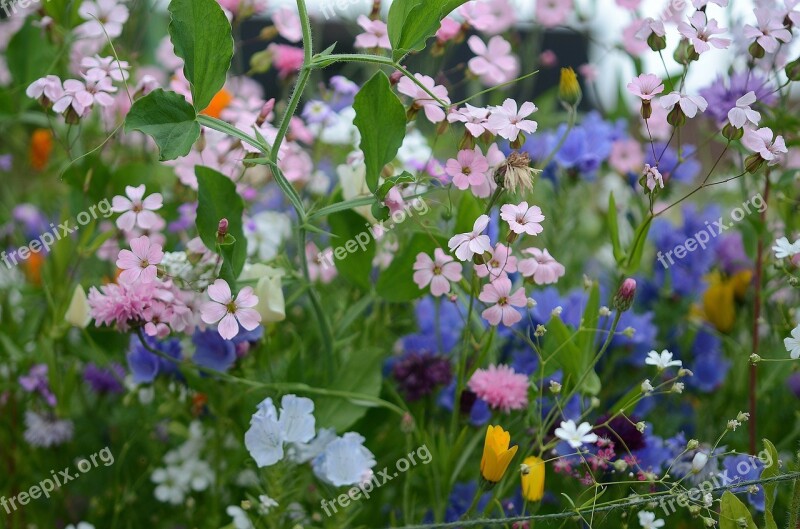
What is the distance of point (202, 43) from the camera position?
51 cm

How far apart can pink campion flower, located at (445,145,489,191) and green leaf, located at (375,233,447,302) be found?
0.09 metres

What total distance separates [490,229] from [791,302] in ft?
1.04

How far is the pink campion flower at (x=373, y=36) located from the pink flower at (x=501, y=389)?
0.79ft

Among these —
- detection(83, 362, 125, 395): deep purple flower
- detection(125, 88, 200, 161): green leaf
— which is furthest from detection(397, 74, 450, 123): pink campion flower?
detection(83, 362, 125, 395): deep purple flower

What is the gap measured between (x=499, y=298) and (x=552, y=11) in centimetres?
51

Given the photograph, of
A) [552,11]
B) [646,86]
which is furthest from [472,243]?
[552,11]

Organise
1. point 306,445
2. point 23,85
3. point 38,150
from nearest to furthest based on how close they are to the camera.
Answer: point 306,445, point 23,85, point 38,150

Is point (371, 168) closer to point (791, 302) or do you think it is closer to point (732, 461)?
point (732, 461)

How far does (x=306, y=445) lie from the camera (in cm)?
59

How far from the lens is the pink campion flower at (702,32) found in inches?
20.6

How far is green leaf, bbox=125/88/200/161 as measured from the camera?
1.55 feet

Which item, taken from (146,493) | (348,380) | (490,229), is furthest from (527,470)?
(146,493)

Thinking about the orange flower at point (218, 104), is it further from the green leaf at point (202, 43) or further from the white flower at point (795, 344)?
the white flower at point (795, 344)

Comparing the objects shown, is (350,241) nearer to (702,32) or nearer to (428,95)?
(428,95)
